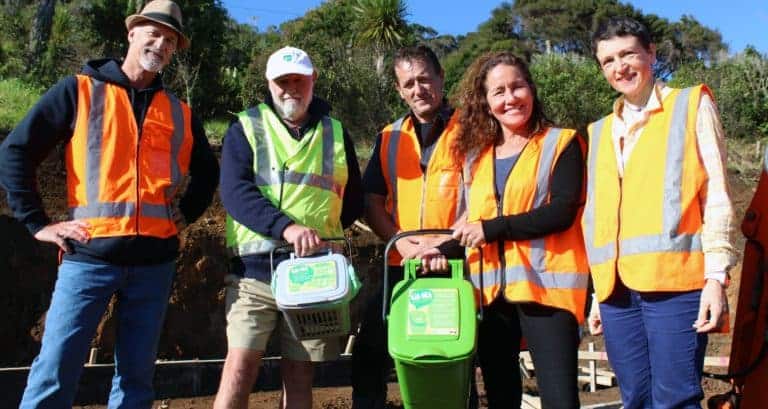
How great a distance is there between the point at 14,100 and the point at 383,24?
1319 centimetres

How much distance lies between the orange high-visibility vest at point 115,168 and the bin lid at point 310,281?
70 centimetres

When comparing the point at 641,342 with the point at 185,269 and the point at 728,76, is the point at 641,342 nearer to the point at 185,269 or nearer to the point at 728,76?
the point at 185,269

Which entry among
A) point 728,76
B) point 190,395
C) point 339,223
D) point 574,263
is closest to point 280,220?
point 339,223

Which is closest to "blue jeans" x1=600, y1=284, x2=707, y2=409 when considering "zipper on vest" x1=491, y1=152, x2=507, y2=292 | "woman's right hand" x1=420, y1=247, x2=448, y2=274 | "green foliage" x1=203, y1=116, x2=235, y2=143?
"zipper on vest" x1=491, y1=152, x2=507, y2=292

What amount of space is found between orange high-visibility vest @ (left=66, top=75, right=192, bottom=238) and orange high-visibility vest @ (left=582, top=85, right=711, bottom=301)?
2086 millimetres

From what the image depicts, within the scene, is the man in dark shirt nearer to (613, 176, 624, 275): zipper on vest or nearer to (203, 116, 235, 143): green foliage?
(613, 176, 624, 275): zipper on vest

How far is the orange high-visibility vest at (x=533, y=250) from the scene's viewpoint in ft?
10.6

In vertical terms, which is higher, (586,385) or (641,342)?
(641,342)

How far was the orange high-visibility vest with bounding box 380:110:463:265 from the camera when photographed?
148 inches

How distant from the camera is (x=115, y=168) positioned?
135 inches

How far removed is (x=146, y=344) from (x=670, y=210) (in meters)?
2.49

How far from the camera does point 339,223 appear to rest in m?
3.74

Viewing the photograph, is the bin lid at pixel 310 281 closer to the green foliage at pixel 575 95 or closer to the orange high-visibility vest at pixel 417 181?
the orange high-visibility vest at pixel 417 181

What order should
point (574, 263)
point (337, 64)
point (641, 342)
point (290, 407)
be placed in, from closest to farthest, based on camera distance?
point (641, 342), point (574, 263), point (290, 407), point (337, 64)
